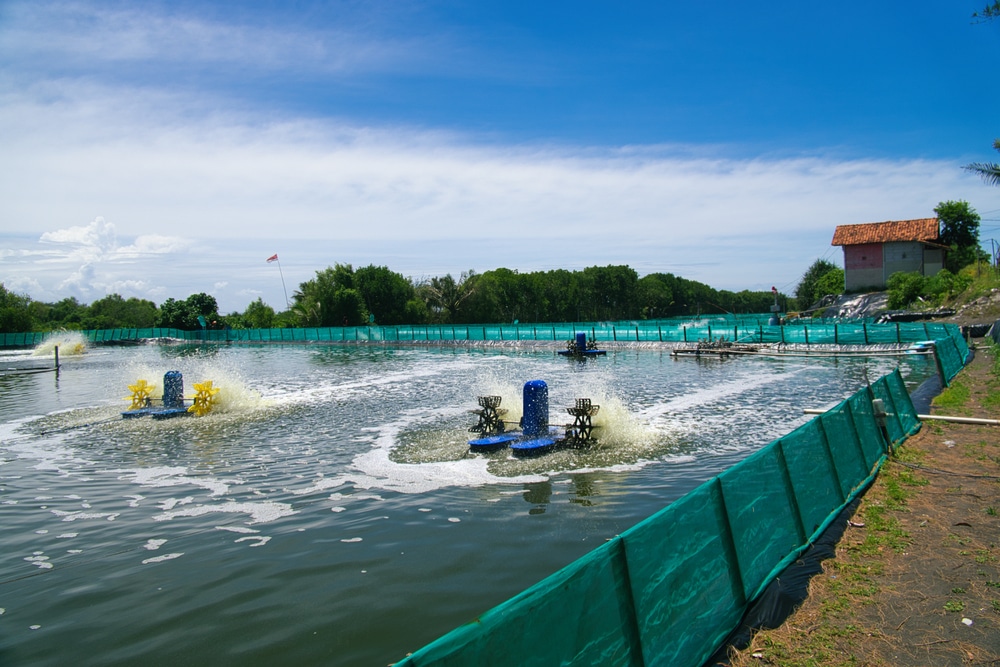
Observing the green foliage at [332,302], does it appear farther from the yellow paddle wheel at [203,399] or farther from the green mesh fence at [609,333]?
Result: the yellow paddle wheel at [203,399]

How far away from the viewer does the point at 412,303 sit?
94812mm

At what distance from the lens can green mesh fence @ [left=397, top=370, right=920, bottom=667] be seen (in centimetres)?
438

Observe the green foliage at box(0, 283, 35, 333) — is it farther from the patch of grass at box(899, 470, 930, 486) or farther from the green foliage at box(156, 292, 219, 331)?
the patch of grass at box(899, 470, 930, 486)

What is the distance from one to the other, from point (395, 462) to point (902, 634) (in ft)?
39.1

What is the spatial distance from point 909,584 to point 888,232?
83.0 m

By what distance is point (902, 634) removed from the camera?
6.22 metres

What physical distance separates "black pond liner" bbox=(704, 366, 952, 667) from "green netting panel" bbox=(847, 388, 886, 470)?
267 cm

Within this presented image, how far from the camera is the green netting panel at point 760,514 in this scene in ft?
22.8

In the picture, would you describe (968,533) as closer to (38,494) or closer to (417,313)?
(38,494)

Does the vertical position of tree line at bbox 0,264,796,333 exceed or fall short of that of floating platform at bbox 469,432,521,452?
A: it exceeds it

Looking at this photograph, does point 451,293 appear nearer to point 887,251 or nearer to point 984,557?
point 887,251

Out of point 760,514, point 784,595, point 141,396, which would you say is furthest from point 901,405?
point 141,396

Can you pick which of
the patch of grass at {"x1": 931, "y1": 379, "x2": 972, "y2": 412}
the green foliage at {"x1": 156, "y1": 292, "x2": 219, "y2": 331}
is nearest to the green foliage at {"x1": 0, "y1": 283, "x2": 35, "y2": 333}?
the green foliage at {"x1": 156, "y1": 292, "x2": 219, "y2": 331}

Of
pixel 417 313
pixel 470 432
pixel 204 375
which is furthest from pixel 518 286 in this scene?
pixel 470 432
